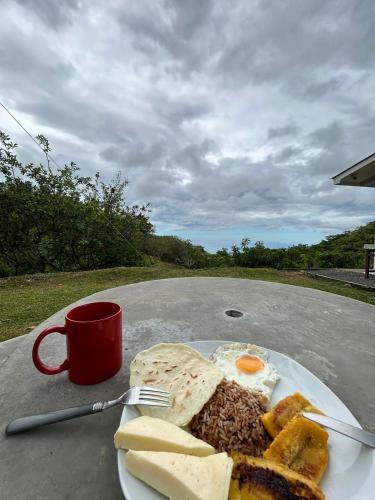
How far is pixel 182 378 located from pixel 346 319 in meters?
1.04

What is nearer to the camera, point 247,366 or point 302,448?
point 302,448

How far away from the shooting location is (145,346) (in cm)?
100

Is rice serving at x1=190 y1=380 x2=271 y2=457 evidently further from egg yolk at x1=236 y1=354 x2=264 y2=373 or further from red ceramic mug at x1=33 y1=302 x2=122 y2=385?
red ceramic mug at x1=33 y1=302 x2=122 y2=385

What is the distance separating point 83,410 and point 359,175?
814 centimetres

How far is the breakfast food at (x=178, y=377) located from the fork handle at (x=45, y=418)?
0.12m

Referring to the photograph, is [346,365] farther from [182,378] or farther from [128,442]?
[128,442]

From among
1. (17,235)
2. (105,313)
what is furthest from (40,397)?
(17,235)

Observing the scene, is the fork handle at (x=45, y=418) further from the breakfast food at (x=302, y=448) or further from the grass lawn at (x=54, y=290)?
the grass lawn at (x=54, y=290)

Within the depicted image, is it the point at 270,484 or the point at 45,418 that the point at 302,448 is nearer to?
the point at 270,484

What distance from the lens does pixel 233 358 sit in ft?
2.87

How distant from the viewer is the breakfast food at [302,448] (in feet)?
1.71

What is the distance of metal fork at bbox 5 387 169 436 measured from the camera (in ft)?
2.02

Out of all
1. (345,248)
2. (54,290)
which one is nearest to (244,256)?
(54,290)

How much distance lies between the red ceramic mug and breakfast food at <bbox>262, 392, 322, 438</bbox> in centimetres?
48
